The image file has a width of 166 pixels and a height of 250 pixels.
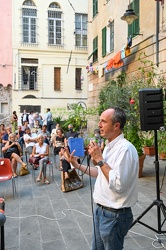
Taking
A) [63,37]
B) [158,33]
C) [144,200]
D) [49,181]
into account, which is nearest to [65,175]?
[49,181]

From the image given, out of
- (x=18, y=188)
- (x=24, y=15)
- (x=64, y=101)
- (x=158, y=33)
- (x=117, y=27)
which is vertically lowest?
(x=18, y=188)

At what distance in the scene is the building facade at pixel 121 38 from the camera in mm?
9342

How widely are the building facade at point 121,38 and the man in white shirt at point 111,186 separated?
23.9 feet

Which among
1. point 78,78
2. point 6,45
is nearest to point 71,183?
point 78,78

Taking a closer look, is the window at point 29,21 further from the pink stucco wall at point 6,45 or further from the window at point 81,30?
the window at point 81,30

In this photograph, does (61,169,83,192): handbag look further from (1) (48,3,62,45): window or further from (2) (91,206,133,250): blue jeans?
(1) (48,3,62,45): window

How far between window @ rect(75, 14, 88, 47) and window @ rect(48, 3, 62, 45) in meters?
1.50

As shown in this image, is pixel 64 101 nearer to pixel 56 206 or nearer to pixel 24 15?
pixel 24 15

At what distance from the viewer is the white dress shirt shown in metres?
1.94

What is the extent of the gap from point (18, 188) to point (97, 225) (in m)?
4.45

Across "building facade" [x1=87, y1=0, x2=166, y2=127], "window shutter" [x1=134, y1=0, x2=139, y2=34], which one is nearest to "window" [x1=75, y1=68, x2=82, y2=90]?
"building facade" [x1=87, y1=0, x2=166, y2=127]

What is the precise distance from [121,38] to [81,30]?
1278 centimetres

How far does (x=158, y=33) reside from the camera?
30.5 feet

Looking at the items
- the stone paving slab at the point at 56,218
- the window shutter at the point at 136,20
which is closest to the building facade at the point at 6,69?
the window shutter at the point at 136,20
